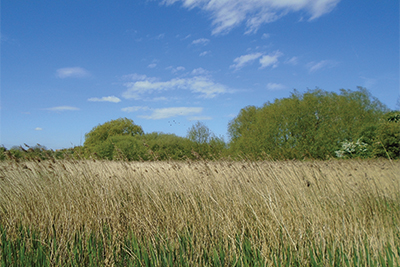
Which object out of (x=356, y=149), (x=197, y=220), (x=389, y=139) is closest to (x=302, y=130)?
(x=356, y=149)

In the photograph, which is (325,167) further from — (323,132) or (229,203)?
→ (323,132)

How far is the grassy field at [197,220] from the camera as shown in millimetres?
3002

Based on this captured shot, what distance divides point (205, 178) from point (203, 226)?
59.1 inches

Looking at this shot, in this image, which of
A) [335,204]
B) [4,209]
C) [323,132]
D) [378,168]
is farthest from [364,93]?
[4,209]

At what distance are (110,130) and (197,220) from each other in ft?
119

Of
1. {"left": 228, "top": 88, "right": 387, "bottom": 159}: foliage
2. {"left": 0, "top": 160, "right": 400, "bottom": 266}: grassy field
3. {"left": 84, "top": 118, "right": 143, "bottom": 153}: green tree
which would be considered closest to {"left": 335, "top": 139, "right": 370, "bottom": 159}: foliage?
{"left": 228, "top": 88, "right": 387, "bottom": 159}: foliage

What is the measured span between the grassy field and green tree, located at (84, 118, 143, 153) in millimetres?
33050

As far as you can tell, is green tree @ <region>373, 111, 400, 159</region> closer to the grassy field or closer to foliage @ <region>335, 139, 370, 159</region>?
foliage @ <region>335, 139, 370, 159</region>

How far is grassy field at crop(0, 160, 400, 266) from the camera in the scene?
118 inches

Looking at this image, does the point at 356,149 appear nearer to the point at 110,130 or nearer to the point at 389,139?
the point at 389,139

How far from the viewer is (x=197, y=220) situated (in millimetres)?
3723

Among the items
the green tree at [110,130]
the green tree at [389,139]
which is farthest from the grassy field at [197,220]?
the green tree at [110,130]

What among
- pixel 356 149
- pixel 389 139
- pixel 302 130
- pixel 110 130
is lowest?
pixel 356 149

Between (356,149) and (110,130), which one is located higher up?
(110,130)
